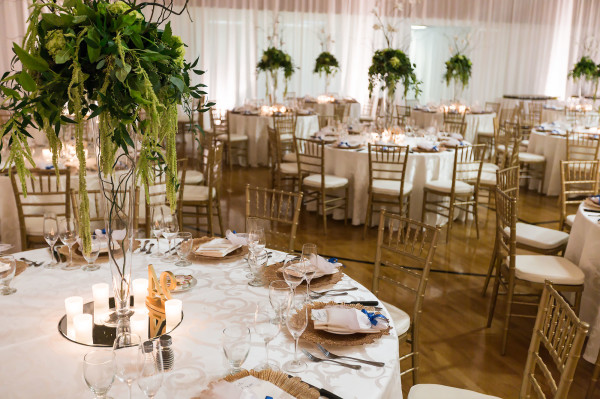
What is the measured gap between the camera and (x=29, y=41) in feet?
5.38

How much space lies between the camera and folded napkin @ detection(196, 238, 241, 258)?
103 inches

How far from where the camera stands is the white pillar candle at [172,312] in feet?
6.45

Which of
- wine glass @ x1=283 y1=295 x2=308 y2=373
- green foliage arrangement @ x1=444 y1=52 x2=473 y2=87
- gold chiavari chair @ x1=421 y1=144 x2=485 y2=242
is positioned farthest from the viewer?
green foliage arrangement @ x1=444 y1=52 x2=473 y2=87

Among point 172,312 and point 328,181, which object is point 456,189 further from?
point 172,312

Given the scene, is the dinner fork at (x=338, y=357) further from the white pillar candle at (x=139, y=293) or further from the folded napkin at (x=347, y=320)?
the white pillar candle at (x=139, y=293)

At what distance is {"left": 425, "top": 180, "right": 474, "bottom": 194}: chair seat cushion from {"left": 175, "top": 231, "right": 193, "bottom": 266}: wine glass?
377cm

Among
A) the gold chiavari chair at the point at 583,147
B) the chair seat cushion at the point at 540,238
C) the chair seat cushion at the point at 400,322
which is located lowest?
the chair seat cushion at the point at 400,322

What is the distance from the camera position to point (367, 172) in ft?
19.6

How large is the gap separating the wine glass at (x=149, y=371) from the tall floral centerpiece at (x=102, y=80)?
0.53 m

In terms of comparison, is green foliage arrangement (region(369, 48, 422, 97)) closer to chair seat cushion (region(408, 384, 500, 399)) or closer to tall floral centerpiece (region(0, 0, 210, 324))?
chair seat cushion (region(408, 384, 500, 399))

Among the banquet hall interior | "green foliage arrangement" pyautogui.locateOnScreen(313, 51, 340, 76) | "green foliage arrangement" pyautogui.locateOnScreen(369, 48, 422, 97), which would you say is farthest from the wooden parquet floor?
"green foliage arrangement" pyautogui.locateOnScreen(313, 51, 340, 76)

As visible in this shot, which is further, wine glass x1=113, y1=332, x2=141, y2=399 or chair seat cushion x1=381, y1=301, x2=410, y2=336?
chair seat cushion x1=381, y1=301, x2=410, y2=336

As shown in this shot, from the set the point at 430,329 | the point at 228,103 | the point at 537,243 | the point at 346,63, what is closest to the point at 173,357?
the point at 430,329

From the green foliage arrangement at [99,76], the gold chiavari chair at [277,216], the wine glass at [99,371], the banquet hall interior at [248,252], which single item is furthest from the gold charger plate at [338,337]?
the gold chiavari chair at [277,216]
